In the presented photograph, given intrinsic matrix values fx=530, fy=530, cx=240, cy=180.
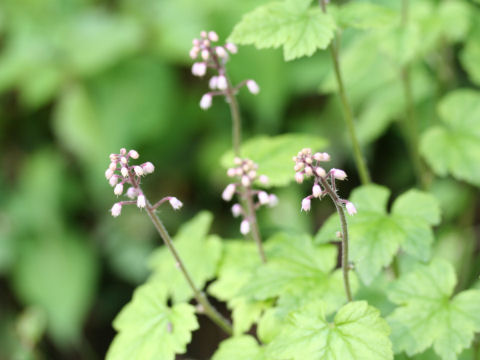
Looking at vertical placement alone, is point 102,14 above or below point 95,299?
above

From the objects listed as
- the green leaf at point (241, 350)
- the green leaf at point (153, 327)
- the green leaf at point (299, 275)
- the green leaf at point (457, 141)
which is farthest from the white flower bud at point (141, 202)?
the green leaf at point (457, 141)

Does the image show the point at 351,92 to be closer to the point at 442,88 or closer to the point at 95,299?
the point at 442,88

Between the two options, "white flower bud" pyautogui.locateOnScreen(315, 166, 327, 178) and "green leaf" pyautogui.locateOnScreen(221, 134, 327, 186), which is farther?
"green leaf" pyautogui.locateOnScreen(221, 134, 327, 186)

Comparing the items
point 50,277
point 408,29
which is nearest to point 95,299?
point 50,277

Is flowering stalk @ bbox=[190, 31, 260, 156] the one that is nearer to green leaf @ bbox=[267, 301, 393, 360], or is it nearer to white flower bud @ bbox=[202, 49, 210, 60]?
white flower bud @ bbox=[202, 49, 210, 60]

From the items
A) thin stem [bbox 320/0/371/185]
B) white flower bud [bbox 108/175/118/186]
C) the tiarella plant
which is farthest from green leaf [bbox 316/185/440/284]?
white flower bud [bbox 108/175/118/186]

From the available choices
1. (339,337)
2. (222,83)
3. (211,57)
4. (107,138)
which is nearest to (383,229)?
(339,337)
